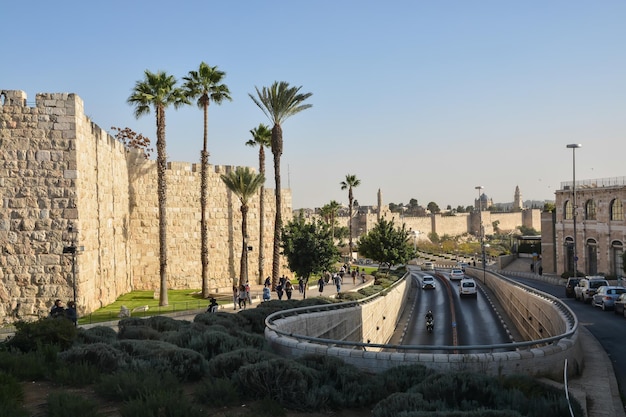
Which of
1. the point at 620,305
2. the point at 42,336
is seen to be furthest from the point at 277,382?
the point at 620,305

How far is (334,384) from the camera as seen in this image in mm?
8492

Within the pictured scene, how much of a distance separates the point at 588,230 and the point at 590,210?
1763 millimetres

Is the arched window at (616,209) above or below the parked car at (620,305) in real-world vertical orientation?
above

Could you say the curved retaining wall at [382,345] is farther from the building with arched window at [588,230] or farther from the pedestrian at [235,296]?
the building with arched window at [588,230]

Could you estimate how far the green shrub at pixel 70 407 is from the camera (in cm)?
681

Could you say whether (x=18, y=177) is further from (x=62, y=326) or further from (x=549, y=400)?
(x=549, y=400)

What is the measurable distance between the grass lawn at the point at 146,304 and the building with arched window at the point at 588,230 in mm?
26563

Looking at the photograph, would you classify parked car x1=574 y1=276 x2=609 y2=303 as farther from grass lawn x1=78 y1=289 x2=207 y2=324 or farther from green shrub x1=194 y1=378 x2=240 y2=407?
green shrub x1=194 y1=378 x2=240 y2=407

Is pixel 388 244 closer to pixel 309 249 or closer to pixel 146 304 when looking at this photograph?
pixel 309 249

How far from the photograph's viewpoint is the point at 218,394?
305 inches

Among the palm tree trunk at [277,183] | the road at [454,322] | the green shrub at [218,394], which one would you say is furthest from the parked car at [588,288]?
the green shrub at [218,394]

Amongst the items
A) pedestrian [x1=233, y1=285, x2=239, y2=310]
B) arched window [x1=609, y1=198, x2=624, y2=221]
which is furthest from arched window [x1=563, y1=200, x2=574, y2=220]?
pedestrian [x1=233, y1=285, x2=239, y2=310]

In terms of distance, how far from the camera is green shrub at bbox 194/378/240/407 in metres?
7.69

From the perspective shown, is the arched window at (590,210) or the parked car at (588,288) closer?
the parked car at (588,288)
